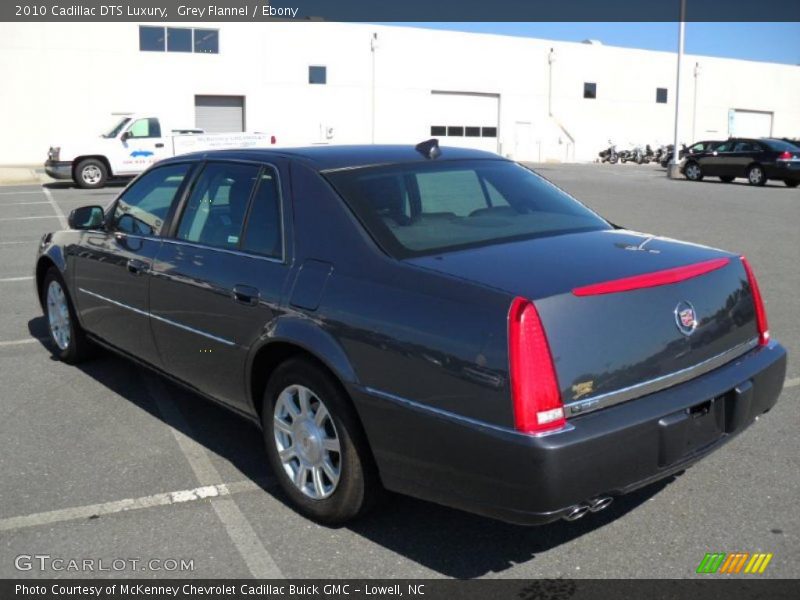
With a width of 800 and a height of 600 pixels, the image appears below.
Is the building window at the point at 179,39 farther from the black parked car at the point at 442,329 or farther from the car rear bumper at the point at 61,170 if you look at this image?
the black parked car at the point at 442,329

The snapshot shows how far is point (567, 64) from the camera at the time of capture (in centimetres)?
4794

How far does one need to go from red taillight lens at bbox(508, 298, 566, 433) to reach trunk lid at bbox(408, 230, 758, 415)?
0.04 meters

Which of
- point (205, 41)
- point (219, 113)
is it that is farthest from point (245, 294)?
point (219, 113)

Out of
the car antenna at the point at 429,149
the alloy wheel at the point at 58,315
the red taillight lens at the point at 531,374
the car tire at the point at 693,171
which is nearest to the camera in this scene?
the red taillight lens at the point at 531,374

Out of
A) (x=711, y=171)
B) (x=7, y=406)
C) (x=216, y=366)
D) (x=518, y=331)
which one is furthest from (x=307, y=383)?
(x=711, y=171)

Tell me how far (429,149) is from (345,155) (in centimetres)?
49

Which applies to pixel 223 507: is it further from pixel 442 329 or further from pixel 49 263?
pixel 49 263

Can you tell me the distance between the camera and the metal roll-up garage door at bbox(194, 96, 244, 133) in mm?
37875

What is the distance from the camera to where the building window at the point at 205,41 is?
3703 cm

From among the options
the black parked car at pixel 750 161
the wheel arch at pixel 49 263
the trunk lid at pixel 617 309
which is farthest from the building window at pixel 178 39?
the trunk lid at pixel 617 309

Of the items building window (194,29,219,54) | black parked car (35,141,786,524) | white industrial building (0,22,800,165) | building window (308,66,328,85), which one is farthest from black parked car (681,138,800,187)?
black parked car (35,141,786,524)

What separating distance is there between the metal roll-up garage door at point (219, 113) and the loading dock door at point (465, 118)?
10.3 m

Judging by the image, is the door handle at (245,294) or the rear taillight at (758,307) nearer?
the rear taillight at (758,307)

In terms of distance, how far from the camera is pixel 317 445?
11.8 ft
